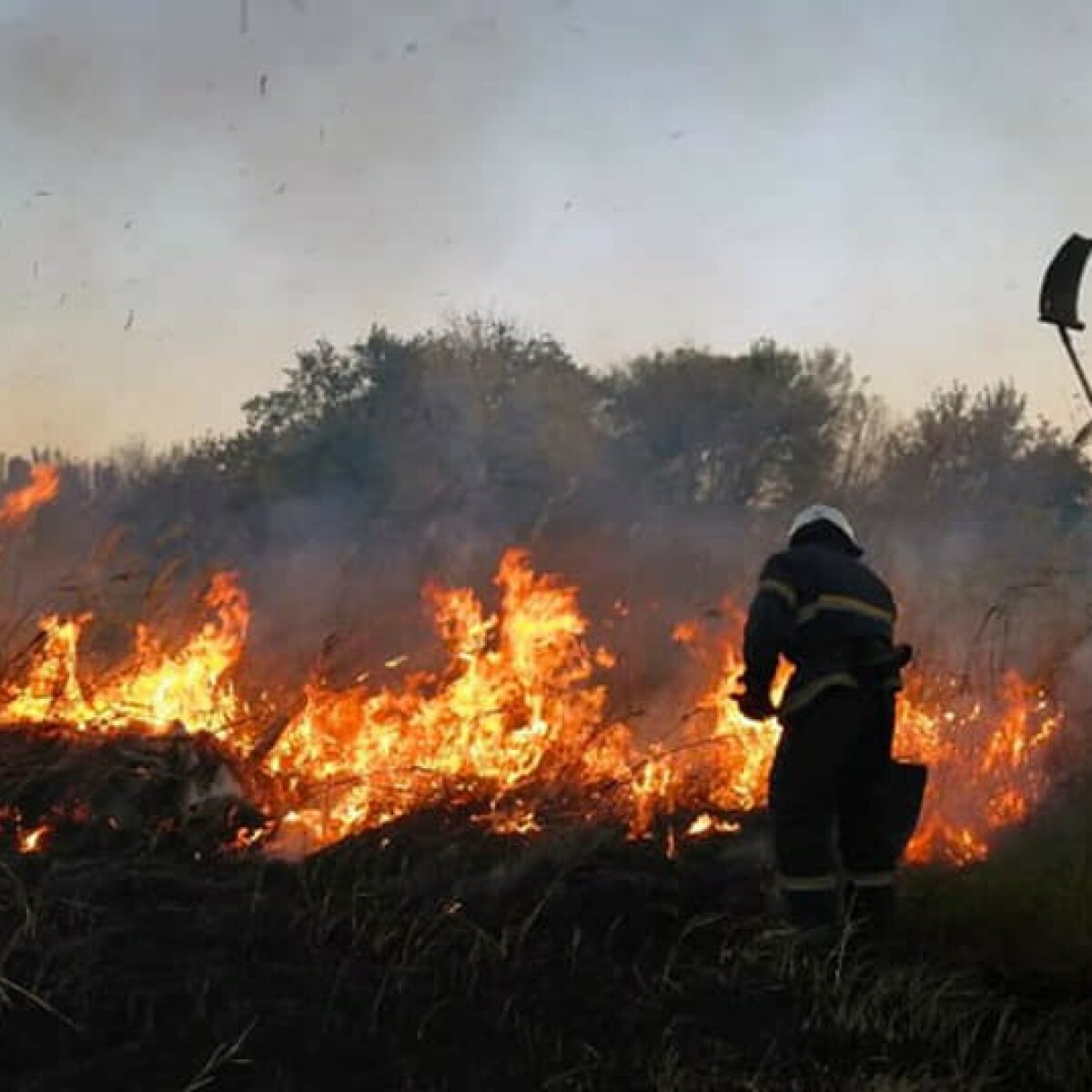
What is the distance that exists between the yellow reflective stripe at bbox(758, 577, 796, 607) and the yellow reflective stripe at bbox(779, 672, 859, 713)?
0.35 meters

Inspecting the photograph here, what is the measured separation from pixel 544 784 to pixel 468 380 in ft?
34.7

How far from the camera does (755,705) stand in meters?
5.83

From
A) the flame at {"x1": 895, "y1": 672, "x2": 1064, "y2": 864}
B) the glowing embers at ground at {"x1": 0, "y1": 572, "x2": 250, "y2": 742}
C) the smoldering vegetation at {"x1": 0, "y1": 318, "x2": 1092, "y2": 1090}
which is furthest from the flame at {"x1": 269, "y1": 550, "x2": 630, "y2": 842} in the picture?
the flame at {"x1": 895, "y1": 672, "x2": 1064, "y2": 864}

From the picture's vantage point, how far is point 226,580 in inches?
382

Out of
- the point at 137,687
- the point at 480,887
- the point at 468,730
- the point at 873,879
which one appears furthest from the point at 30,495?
the point at 873,879

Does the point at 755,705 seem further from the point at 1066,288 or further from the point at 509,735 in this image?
the point at 1066,288

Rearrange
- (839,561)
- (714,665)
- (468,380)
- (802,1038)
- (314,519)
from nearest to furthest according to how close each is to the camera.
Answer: (802,1038), (839,561), (714,665), (314,519), (468,380)

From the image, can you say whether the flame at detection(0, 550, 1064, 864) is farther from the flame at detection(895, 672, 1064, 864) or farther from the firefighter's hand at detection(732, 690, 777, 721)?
the firefighter's hand at detection(732, 690, 777, 721)

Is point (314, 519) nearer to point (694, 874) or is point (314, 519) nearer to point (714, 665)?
point (714, 665)

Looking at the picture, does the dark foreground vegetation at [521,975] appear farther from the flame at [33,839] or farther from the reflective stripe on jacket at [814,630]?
the reflective stripe on jacket at [814,630]

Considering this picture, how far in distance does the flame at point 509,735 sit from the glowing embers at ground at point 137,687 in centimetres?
1

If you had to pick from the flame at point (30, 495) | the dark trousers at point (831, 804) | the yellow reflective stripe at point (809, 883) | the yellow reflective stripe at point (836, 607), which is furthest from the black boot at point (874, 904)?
the flame at point (30, 495)

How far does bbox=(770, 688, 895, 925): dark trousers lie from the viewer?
18.4 ft

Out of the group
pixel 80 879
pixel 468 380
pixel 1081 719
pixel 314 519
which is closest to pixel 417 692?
pixel 80 879
